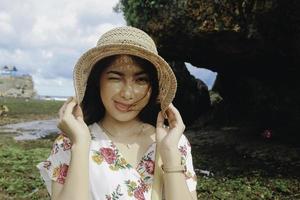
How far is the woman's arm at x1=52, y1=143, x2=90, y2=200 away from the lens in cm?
259

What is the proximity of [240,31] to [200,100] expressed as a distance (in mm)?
11158

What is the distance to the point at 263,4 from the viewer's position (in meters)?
11.1

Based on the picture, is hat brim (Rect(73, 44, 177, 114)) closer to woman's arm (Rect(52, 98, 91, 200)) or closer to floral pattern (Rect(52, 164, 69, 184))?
woman's arm (Rect(52, 98, 91, 200))

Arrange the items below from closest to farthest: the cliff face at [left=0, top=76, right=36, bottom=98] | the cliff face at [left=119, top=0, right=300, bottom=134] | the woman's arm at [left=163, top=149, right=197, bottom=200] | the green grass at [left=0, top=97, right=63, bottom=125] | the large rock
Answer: the woman's arm at [left=163, top=149, right=197, bottom=200], the cliff face at [left=119, top=0, right=300, bottom=134], the large rock, the green grass at [left=0, top=97, right=63, bottom=125], the cliff face at [left=0, top=76, right=36, bottom=98]

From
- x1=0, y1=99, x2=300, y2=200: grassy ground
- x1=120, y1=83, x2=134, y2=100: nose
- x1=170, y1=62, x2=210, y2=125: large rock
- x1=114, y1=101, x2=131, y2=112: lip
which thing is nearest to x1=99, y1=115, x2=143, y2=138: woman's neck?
x1=114, y1=101, x2=131, y2=112: lip

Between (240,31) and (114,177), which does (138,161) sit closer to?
(114,177)

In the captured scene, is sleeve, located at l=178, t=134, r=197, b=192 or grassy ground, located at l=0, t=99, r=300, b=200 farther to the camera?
grassy ground, located at l=0, t=99, r=300, b=200

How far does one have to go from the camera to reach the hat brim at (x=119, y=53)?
2.84m

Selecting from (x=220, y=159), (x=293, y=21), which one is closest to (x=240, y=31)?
(x=293, y=21)

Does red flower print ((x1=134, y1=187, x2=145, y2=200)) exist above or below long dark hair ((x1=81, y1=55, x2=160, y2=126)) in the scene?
below

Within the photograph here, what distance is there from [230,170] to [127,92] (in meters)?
8.61

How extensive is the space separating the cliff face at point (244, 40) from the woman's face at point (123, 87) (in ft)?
27.7

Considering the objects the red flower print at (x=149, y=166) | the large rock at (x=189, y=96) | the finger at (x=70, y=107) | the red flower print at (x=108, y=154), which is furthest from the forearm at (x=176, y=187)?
the large rock at (x=189, y=96)

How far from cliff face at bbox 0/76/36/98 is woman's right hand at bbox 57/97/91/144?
88.9m
